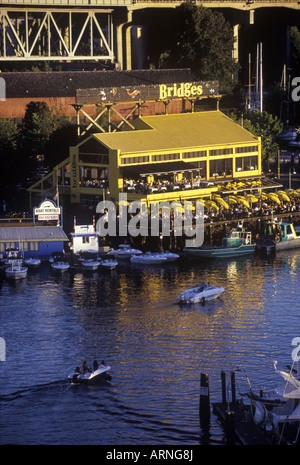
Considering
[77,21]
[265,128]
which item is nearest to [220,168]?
[265,128]

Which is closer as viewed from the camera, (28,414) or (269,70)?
(28,414)

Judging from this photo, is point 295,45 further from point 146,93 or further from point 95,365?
point 95,365

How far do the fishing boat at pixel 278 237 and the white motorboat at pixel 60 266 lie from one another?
20601mm

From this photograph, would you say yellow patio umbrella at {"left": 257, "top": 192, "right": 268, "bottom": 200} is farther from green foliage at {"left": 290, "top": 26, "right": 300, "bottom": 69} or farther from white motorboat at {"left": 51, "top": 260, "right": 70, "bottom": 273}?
green foliage at {"left": 290, "top": 26, "right": 300, "bottom": 69}

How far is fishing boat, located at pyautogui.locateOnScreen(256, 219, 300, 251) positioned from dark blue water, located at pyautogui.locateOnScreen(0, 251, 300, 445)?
159 inches

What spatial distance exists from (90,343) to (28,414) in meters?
14.8

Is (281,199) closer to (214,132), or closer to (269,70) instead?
(214,132)

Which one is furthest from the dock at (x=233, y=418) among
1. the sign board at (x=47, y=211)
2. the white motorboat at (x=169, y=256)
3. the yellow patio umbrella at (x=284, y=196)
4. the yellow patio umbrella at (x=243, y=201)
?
the yellow patio umbrella at (x=284, y=196)

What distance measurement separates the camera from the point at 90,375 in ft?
255

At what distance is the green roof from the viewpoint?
128 m

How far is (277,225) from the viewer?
409ft

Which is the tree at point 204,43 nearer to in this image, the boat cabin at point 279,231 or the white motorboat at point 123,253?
the boat cabin at point 279,231
